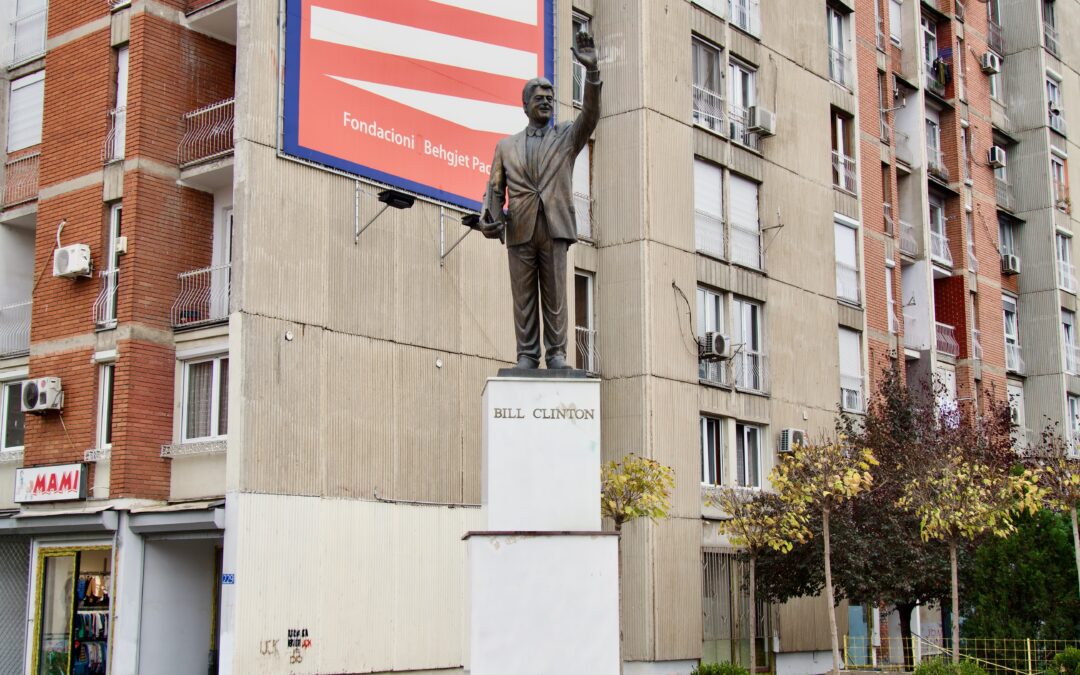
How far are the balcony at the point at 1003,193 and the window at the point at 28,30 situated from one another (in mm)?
32151

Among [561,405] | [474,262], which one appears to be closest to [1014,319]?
[474,262]

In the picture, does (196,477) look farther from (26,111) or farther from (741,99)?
(741,99)

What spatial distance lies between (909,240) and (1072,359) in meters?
10.1

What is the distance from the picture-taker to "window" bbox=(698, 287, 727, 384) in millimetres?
30719

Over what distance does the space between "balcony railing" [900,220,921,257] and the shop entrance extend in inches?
1035

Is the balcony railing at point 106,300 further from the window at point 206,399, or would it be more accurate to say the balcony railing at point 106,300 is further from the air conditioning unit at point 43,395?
the window at point 206,399

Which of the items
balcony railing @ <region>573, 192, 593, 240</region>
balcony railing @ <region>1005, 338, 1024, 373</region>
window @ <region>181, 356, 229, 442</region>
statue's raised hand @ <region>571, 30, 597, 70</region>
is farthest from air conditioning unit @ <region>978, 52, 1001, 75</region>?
statue's raised hand @ <region>571, 30, 597, 70</region>

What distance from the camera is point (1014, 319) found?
46.2 metres

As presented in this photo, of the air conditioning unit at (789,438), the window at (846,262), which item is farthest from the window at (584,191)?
the window at (846,262)

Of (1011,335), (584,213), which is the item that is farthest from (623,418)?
(1011,335)

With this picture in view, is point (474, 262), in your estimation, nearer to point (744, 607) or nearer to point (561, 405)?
point (744, 607)

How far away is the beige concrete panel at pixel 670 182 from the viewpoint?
2958 centimetres

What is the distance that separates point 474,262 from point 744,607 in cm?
1080

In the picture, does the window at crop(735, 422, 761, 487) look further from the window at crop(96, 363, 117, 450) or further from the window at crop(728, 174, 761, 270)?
the window at crop(96, 363, 117, 450)
